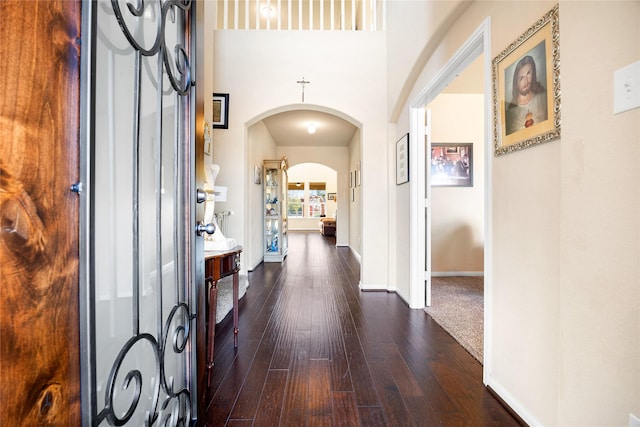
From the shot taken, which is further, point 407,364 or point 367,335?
point 367,335

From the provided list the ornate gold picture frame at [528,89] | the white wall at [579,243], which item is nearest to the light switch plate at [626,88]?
the white wall at [579,243]

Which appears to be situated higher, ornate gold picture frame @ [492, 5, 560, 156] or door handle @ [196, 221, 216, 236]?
ornate gold picture frame @ [492, 5, 560, 156]

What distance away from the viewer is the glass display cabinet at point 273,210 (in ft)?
19.6

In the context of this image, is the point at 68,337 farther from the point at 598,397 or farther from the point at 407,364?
the point at 407,364

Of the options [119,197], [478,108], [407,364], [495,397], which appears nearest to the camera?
[119,197]

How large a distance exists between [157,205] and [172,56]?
1.85ft

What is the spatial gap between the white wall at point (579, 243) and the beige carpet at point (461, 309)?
78 centimetres

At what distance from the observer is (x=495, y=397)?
1.61 metres

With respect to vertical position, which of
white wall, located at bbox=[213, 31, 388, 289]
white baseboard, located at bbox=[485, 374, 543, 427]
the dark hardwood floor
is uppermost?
white wall, located at bbox=[213, 31, 388, 289]

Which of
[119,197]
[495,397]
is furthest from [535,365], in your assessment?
[119,197]

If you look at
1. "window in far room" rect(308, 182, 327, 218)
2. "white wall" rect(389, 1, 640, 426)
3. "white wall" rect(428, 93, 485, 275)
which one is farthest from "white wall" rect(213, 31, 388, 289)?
"window in far room" rect(308, 182, 327, 218)

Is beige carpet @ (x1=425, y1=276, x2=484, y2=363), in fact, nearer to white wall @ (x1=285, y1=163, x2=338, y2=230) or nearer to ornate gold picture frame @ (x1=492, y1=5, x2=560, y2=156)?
ornate gold picture frame @ (x1=492, y1=5, x2=560, y2=156)

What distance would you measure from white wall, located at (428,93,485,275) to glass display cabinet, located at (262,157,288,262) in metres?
2.97

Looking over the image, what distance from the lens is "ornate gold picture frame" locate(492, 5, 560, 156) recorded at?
1.25 m
